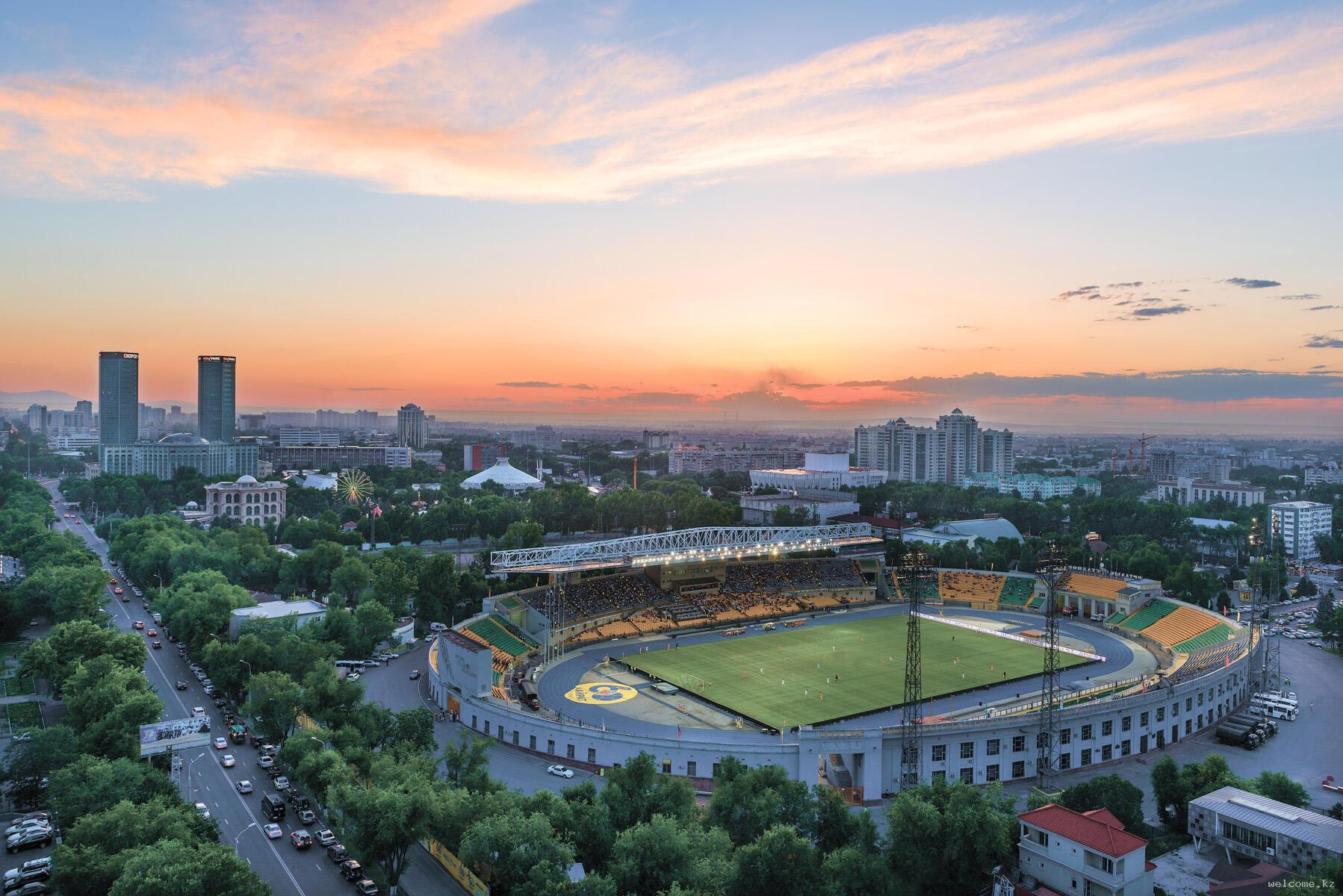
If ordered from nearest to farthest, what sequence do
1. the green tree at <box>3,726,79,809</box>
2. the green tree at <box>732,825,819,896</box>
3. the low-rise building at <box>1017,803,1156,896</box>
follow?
the green tree at <box>732,825,819,896</box> < the low-rise building at <box>1017,803,1156,896</box> < the green tree at <box>3,726,79,809</box>

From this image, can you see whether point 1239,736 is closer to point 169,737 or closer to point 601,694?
point 601,694

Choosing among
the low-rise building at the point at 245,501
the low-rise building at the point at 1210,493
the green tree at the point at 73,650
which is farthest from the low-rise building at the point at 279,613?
the low-rise building at the point at 1210,493

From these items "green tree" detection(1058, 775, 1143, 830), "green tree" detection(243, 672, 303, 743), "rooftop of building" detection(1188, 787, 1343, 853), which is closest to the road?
"green tree" detection(243, 672, 303, 743)

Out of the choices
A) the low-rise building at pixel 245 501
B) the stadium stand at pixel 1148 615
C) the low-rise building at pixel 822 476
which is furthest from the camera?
the low-rise building at pixel 822 476

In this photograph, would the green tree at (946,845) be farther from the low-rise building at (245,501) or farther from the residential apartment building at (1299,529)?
the low-rise building at (245,501)

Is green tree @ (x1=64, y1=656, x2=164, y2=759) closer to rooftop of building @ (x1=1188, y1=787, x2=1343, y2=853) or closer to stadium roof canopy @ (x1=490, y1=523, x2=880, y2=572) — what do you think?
stadium roof canopy @ (x1=490, y1=523, x2=880, y2=572)

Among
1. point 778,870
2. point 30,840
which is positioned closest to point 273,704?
point 30,840

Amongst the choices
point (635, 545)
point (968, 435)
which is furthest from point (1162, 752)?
point (968, 435)

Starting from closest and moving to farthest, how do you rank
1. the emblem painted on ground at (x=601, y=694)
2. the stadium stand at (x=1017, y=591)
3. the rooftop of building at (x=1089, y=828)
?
the rooftop of building at (x=1089, y=828) → the emblem painted on ground at (x=601, y=694) → the stadium stand at (x=1017, y=591)
